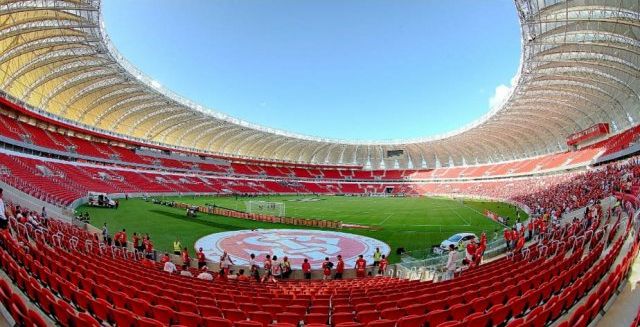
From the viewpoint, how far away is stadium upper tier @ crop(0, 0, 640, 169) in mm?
28766

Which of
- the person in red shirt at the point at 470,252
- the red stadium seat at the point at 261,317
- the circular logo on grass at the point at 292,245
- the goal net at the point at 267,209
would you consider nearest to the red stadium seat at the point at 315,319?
the red stadium seat at the point at 261,317

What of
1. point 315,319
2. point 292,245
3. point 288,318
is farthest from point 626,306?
point 292,245

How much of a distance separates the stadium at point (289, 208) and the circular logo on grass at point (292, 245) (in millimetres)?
201

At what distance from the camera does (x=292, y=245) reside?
23.9 meters

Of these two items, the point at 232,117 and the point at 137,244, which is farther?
the point at 232,117

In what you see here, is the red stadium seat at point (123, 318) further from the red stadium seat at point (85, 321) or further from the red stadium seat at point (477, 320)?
the red stadium seat at point (477, 320)

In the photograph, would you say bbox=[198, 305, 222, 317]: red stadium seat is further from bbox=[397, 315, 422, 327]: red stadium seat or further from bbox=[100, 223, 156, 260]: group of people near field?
bbox=[100, 223, 156, 260]: group of people near field

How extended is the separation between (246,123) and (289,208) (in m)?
31.0

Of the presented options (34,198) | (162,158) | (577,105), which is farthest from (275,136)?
(34,198)

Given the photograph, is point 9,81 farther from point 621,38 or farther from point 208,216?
point 621,38

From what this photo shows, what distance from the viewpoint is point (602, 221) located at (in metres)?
17.5

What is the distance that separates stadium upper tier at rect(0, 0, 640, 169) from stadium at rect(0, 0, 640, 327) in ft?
0.80

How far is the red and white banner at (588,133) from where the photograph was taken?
178 feet

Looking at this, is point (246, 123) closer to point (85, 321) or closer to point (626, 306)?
point (626, 306)
